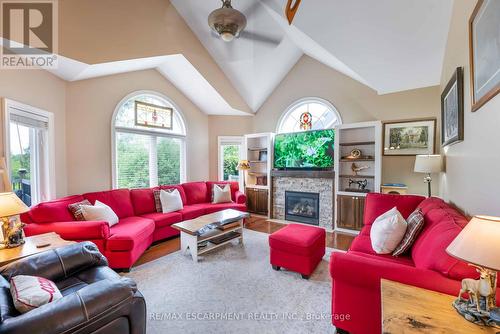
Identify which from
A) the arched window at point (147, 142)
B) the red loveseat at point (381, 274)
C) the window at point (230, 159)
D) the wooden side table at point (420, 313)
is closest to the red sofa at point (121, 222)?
the arched window at point (147, 142)

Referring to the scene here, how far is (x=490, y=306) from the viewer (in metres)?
0.98

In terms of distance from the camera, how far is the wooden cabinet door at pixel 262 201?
5.46 meters

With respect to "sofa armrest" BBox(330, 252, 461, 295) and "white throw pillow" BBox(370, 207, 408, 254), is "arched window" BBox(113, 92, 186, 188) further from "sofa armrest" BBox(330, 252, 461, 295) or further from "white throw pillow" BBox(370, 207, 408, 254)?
"white throw pillow" BBox(370, 207, 408, 254)

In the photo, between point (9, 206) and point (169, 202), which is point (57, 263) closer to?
point (9, 206)

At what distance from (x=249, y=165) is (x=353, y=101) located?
2.78 m

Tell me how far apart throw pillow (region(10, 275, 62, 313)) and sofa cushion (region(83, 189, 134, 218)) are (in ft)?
7.57

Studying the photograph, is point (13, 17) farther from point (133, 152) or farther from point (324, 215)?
point (324, 215)

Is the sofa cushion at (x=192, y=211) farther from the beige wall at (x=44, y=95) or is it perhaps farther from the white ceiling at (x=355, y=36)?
the white ceiling at (x=355, y=36)

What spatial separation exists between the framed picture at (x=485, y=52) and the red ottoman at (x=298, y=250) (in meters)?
1.92

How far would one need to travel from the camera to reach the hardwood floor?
3.25 m

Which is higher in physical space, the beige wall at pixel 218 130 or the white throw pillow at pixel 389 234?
the beige wall at pixel 218 130

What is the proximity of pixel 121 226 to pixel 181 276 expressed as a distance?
121 centimetres

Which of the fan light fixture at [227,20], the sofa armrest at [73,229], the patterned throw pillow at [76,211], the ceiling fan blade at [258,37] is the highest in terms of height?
the ceiling fan blade at [258,37]

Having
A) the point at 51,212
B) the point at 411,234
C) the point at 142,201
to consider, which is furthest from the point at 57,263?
the point at 411,234
